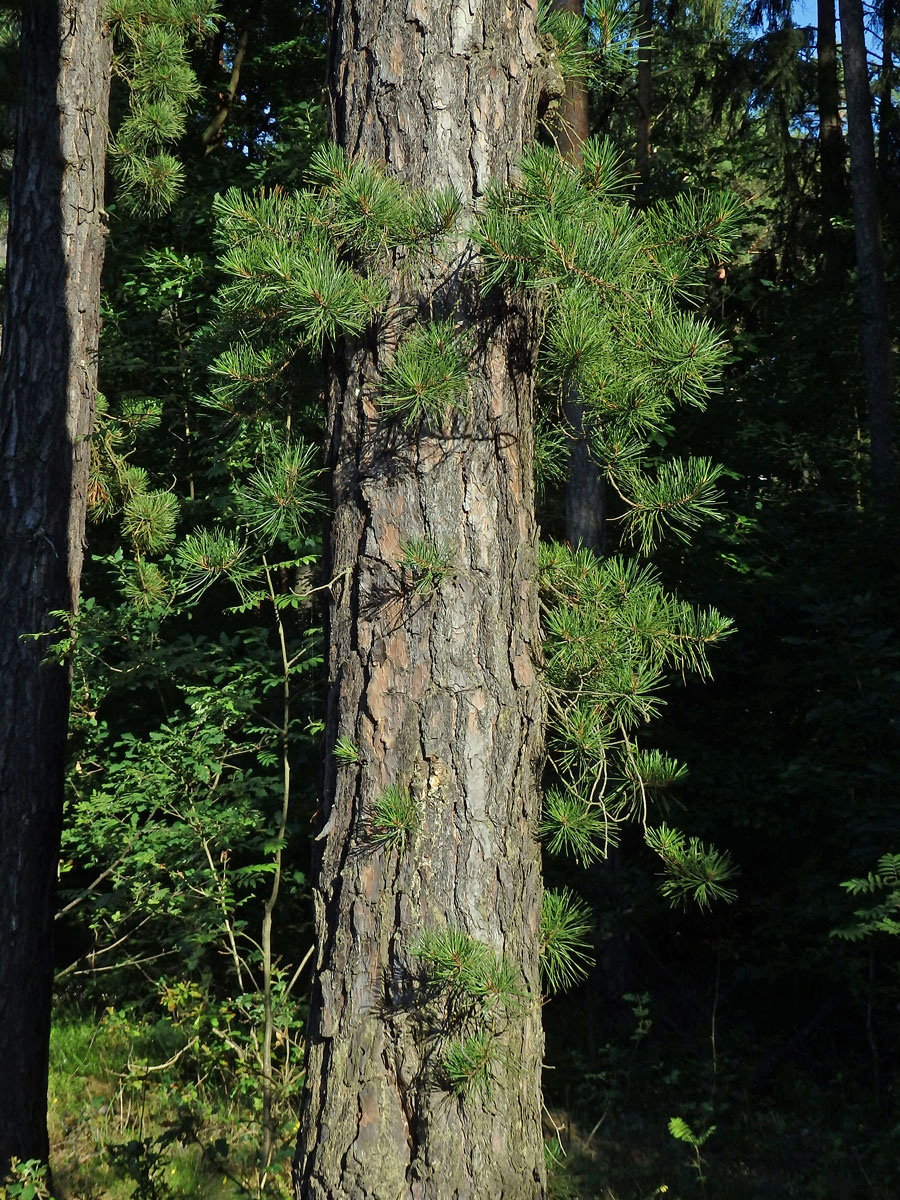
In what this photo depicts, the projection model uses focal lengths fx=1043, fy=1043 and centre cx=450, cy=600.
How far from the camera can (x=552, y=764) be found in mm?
3176

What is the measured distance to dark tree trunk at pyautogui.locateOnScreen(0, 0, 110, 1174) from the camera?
451 centimetres

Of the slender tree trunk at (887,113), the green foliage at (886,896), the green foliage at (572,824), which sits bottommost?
the green foliage at (886,896)

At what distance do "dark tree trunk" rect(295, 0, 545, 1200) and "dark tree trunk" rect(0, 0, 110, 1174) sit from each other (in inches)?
107

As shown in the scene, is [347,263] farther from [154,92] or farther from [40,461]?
[154,92]

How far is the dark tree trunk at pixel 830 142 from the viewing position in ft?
33.1

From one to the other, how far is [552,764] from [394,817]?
109 cm

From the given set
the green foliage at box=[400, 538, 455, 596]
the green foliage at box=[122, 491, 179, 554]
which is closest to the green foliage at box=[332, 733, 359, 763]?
the green foliage at box=[400, 538, 455, 596]

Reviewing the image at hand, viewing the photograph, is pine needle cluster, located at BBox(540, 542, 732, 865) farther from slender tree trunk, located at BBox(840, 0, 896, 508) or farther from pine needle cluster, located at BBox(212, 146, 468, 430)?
slender tree trunk, located at BBox(840, 0, 896, 508)

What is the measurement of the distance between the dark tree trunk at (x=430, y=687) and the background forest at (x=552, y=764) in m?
0.15

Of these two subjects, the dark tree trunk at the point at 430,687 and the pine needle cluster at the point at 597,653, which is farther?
the pine needle cluster at the point at 597,653

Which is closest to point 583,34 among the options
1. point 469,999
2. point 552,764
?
point 552,764

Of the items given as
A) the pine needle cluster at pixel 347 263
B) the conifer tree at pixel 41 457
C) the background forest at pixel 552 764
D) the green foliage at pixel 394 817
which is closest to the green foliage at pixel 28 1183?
the background forest at pixel 552 764

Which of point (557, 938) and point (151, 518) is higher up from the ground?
point (151, 518)

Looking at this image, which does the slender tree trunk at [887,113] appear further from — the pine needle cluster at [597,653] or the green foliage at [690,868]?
the green foliage at [690,868]
